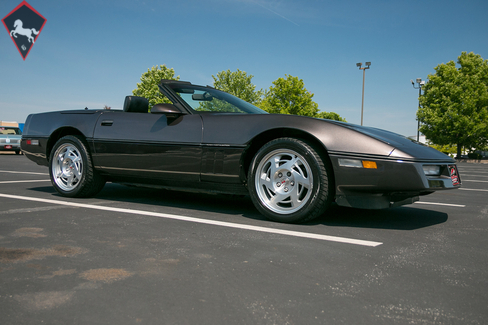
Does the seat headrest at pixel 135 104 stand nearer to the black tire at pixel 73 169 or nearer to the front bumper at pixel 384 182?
the black tire at pixel 73 169

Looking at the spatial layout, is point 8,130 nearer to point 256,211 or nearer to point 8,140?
point 8,140

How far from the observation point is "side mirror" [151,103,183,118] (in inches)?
156

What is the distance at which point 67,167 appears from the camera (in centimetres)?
491

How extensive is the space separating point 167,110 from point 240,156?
3.05ft

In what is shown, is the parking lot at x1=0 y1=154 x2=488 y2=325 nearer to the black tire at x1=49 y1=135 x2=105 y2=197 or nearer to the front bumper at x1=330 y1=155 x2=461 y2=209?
the front bumper at x1=330 y1=155 x2=461 y2=209

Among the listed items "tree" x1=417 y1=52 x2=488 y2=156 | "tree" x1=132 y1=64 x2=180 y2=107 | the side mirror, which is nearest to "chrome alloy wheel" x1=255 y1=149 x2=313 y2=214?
Result: the side mirror

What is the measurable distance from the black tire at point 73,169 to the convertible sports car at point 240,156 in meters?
0.01

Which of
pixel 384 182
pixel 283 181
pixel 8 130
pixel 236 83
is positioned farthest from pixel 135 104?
pixel 236 83

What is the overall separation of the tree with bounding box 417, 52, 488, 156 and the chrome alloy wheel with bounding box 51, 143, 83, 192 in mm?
33425

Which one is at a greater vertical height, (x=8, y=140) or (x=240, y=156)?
(x=8, y=140)

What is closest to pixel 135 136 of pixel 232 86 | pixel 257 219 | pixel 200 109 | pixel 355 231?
pixel 200 109

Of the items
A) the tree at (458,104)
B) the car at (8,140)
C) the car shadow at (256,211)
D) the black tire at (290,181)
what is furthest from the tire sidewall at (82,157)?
the tree at (458,104)

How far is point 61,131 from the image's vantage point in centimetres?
505

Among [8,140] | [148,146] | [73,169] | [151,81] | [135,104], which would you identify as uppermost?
[151,81]
